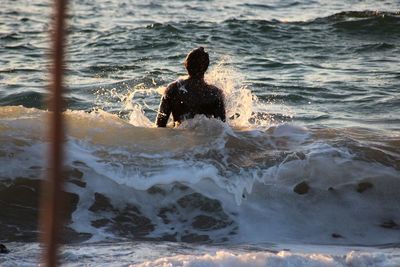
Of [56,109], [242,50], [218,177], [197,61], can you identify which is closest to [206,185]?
[218,177]

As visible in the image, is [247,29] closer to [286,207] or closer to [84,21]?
[84,21]

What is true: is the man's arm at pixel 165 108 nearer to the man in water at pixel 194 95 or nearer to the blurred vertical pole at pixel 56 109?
the man in water at pixel 194 95

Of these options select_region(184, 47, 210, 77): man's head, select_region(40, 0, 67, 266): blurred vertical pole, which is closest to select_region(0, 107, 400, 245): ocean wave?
select_region(184, 47, 210, 77): man's head

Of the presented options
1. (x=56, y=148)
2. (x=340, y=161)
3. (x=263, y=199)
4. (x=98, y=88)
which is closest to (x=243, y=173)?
(x=263, y=199)

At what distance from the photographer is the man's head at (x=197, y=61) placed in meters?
6.93

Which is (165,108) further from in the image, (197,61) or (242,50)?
(242,50)

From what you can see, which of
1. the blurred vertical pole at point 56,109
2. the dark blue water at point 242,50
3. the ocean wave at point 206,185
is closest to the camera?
the blurred vertical pole at point 56,109

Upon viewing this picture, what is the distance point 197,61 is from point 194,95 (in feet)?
0.90

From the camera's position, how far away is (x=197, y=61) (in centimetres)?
696

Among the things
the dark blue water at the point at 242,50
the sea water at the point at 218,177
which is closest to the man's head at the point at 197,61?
the sea water at the point at 218,177

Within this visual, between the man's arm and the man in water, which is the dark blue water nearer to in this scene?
the man's arm

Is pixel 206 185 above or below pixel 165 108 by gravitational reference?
below

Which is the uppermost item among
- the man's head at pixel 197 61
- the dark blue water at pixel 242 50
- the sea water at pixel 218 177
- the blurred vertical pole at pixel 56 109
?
the blurred vertical pole at pixel 56 109

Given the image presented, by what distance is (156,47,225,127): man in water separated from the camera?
22.9 ft
